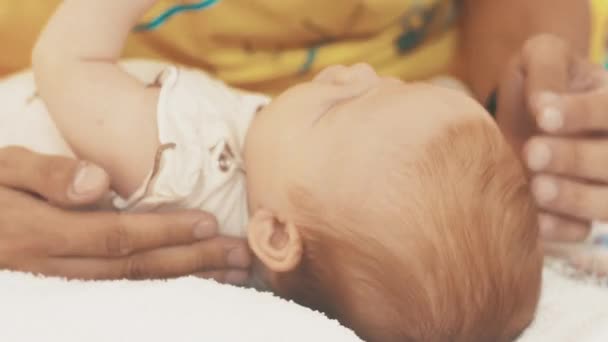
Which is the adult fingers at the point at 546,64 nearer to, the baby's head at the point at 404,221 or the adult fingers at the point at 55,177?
the baby's head at the point at 404,221

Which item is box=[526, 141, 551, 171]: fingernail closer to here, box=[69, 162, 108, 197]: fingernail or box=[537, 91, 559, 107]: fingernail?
box=[537, 91, 559, 107]: fingernail

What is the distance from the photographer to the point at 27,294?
0.62 metres

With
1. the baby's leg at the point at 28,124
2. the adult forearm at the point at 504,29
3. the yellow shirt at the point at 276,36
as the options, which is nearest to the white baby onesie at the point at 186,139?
the baby's leg at the point at 28,124

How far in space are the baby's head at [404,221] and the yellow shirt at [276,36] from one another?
0.35m

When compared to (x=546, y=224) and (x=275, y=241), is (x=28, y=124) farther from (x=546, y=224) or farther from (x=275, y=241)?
(x=546, y=224)

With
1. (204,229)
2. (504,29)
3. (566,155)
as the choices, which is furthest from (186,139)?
(504,29)

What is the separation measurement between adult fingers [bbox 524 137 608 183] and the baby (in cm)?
16

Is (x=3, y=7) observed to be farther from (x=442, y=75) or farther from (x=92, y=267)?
(x=442, y=75)

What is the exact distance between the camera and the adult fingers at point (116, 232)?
0.77 m

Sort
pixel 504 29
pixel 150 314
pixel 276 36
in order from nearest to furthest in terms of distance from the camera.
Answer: pixel 150 314, pixel 276 36, pixel 504 29

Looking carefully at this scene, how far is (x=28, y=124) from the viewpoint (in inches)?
35.6

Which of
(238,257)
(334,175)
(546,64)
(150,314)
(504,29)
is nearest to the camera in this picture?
(150,314)

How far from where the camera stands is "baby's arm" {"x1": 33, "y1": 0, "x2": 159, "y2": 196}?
2.63 ft

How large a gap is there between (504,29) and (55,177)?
84 centimetres
